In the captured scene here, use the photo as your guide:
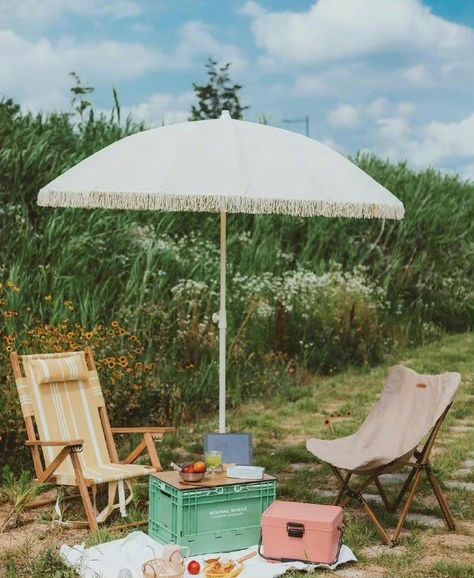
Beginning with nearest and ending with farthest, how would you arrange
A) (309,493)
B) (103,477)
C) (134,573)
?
1. (134,573)
2. (103,477)
3. (309,493)

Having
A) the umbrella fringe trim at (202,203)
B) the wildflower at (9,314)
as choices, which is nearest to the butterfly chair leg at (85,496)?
the umbrella fringe trim at (202,203)

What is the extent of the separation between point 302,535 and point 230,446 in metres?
0.80

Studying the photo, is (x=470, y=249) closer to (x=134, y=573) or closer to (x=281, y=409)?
(x=281, y=409)

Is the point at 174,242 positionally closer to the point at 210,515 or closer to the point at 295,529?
the point at 210,515

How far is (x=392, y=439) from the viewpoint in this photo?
570 centimetres

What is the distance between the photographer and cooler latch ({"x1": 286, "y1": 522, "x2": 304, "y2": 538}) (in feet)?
15.5

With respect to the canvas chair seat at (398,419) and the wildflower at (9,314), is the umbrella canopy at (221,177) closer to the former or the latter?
the canvas chair seat at (398,419)

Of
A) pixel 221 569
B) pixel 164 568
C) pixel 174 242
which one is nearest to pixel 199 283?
pixel 174 242

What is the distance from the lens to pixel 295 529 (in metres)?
4.74

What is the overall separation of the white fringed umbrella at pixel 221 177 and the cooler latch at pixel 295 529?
156 centimetres

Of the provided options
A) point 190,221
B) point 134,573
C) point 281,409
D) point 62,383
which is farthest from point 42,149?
point 134,573

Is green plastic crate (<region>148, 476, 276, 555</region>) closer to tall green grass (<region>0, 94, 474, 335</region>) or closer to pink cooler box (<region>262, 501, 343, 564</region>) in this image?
pink cooler box (<region>262, 501, 343, 564</region>)

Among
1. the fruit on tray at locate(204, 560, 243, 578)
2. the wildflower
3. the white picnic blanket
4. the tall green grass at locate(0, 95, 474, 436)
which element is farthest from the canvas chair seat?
the tall green grass at locate(0, 95, 474, 436)

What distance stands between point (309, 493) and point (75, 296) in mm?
4064
